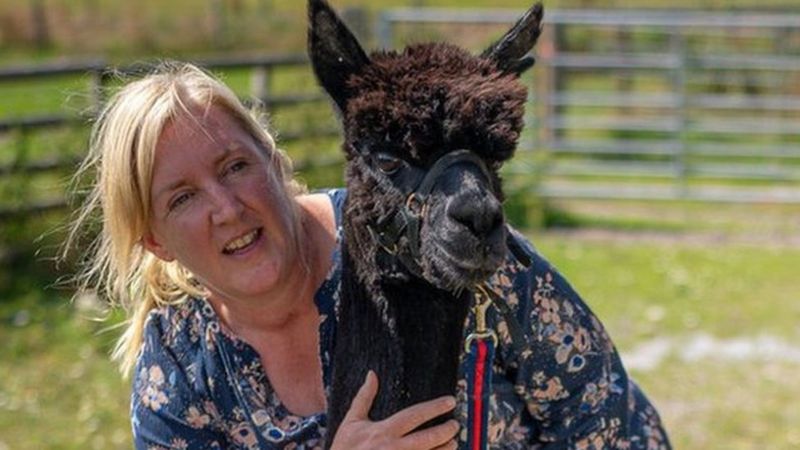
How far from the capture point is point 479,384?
2.34 m

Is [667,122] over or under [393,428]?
under

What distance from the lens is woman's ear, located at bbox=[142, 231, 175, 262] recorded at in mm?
2549

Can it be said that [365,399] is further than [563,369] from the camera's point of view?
No

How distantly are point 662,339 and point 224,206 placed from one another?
4.52m

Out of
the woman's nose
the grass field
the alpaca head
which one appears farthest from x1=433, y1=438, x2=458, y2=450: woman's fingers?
the grass field

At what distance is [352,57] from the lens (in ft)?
6.97

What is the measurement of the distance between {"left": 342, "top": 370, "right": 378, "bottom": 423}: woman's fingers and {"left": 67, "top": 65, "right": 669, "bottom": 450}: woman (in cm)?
24

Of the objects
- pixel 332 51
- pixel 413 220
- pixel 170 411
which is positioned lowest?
pixel 170 411

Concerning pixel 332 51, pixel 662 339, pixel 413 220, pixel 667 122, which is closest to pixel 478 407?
pixel 413 220

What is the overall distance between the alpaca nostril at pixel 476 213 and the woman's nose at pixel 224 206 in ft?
1.88

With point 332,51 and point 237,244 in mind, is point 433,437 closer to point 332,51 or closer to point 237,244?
point 237,244

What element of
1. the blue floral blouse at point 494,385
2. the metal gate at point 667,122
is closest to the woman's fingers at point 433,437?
the blue floral blouse at point 494,385

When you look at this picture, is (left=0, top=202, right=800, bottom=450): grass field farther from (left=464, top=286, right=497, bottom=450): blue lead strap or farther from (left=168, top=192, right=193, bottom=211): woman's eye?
(left=168, top=192, right=193, bottom=211): woman's eye

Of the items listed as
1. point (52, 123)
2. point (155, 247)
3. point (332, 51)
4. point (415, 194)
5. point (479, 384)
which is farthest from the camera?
point (52, 123)
